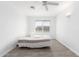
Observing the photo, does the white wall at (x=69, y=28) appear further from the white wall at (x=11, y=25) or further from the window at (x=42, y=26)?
the white wall at (x=11, y=25)

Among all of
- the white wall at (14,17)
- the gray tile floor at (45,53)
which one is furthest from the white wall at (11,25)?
the gray tile floor at (45,53)

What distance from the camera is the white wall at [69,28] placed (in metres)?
1.80

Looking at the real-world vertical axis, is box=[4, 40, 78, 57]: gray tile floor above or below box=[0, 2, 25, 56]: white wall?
below

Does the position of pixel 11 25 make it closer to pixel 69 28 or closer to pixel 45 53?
pixel 45 53

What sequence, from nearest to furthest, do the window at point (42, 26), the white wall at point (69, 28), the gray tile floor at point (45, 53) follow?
the window at point (42, 26) < the gray tile floor at point (45, 53) < the white wall at point (69, 28)

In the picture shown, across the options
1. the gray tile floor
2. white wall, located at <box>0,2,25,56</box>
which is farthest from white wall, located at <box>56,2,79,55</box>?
white wall, located at <box>0,2,25,56</box>

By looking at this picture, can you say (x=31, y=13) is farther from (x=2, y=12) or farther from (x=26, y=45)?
(x=26, y=45)

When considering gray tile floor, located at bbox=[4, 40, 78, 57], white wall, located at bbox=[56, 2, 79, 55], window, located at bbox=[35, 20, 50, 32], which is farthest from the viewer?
white wall, located at bbox=[56, 2, 79, 55]

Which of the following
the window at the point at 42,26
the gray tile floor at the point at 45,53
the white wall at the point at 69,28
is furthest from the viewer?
the white wall at the point at 69,28

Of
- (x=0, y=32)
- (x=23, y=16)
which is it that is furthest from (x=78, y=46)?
(x=0, y=32)

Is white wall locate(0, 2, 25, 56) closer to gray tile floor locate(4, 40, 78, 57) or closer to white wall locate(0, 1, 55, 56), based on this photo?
white wall locate(0, 1, 55, 56)

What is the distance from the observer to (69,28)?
2086mm

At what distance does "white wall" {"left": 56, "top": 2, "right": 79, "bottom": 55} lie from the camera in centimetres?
180

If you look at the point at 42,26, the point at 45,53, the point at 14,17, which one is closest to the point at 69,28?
the point at 45,53
